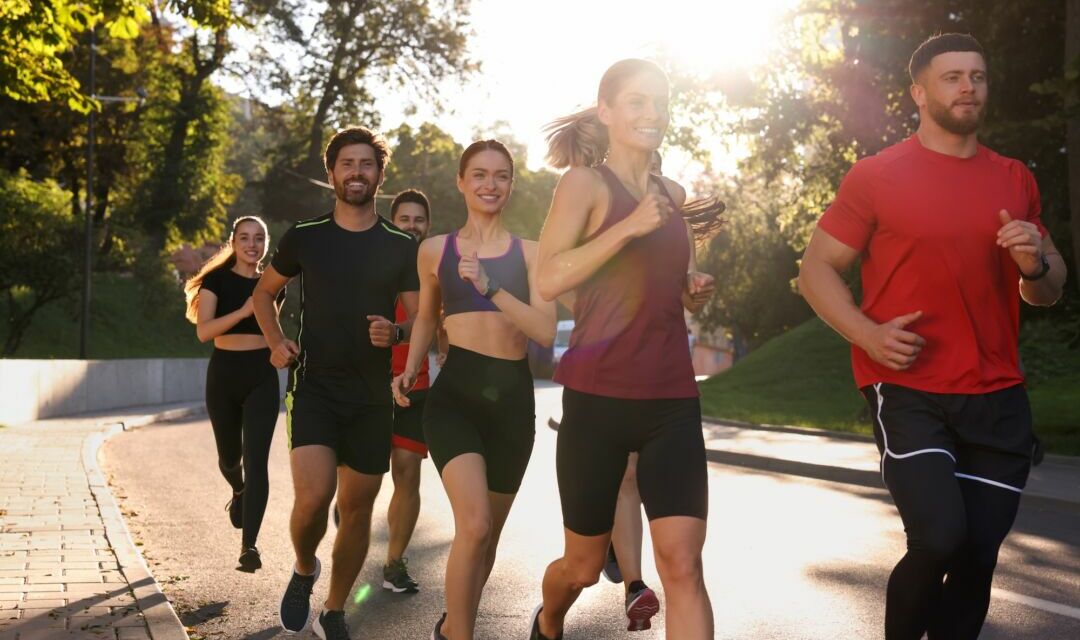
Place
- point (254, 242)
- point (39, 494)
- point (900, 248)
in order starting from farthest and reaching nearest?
point (39, 494), point (254, 242), point (900, 248)

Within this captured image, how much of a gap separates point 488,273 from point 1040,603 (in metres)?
3.54

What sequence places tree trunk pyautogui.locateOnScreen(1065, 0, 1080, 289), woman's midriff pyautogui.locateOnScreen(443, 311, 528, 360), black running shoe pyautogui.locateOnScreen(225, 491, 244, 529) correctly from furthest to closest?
tree trunk pyautogui.locateOnScreen(1065, 0, 1080, 289)
black running shoe pyautogui.locateOnScreen(225, 491, 244, 529)
woman's midriff pyautogui.locateOnScreen(443, 311, 528, 360)

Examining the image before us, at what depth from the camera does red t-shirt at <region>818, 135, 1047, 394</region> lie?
457 cm

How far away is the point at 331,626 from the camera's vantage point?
21.1ft

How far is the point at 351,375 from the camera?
647cm

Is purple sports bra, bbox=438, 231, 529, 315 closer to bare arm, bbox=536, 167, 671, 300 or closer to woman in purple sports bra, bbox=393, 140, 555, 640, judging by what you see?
woman in purple sports bra, bbox=393, 140, 555, 640

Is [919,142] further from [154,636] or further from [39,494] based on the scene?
[39,494]

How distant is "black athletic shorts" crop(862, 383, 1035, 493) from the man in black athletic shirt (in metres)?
2.49

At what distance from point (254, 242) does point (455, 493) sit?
3.74m

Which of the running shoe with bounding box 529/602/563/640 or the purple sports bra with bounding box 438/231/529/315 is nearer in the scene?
the running shoe with bounding box 529/602/563/640

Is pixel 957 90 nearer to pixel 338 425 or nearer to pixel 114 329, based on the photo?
pixel 338 425

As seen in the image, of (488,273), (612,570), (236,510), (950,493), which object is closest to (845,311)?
(950,493)

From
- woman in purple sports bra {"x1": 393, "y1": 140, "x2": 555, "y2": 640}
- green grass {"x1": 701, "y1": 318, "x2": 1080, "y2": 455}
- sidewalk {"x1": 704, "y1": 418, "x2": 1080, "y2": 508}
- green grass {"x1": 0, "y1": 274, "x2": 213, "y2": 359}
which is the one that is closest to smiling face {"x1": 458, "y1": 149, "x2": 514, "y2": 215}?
woman in purple sports bra {"x1": 393, "y1": 140, "x2": 555, "y2": 640}

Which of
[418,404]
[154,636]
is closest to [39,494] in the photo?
[418,404]
